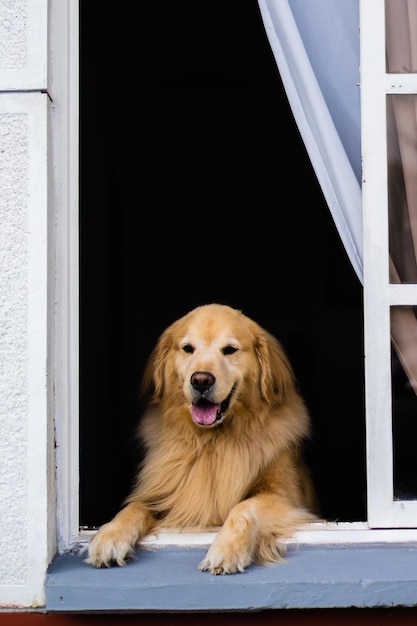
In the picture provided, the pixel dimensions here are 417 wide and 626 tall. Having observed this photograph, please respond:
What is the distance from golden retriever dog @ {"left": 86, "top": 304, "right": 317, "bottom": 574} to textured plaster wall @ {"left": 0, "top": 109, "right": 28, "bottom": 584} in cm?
50

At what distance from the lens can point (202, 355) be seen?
2.90 metres

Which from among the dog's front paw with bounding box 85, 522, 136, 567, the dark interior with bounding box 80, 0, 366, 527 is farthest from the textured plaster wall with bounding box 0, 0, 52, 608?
the dark interior with bounding box 80, 0, 366, 527

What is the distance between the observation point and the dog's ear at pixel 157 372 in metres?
3.05

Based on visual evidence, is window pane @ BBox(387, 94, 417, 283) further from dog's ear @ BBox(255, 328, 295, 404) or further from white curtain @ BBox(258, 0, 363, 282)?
dog's ear @ BBox(255, 328, 295, 404)

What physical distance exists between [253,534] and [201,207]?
13.4 ft

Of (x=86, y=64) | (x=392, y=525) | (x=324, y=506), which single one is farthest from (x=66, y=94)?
(x=86, y=64)

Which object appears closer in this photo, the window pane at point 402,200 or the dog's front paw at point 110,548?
the dog's front paw at point 110,548

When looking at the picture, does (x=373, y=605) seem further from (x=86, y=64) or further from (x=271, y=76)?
(x=271, y=76)

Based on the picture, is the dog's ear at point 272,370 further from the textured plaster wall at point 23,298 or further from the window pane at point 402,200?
the textured plaster wall at point 23,298

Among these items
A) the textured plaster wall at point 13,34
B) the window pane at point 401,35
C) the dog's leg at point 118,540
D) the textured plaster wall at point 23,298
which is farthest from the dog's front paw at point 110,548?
the window pane at point 401,35

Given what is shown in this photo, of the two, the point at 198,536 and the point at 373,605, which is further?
the point at 198,536

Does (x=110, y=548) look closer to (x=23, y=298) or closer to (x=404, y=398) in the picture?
(x=23, y=298)

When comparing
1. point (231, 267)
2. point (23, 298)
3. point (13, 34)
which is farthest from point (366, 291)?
point (231, 267)

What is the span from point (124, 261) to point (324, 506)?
111 inches
